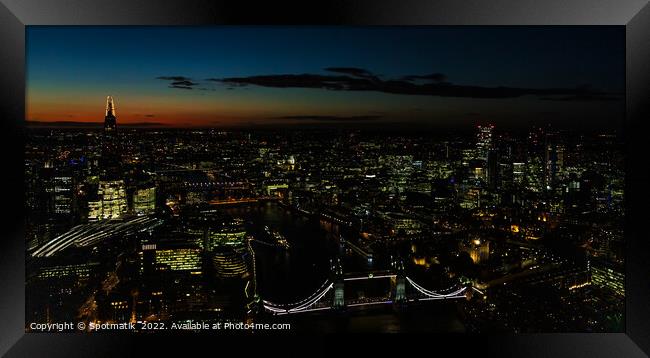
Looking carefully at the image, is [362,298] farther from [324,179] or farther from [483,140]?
[483,140]

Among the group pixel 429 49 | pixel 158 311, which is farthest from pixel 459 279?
pixel 158 311

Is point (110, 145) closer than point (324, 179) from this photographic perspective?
Yes

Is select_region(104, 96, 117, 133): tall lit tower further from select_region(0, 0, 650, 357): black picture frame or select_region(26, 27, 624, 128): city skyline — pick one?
select_region(0, 0, 650, 357): black picture frame

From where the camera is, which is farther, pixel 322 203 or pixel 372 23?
pixel 322 203

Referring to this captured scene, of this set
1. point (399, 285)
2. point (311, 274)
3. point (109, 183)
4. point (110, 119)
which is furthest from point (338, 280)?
point (110, 119)

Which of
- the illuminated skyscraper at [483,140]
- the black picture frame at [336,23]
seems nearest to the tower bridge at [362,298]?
the black picture frame at [336,23]

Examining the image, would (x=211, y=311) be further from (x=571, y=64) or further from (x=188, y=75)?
(x=571, y=64)

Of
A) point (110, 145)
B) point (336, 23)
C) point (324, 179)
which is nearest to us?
point (336, 23)
